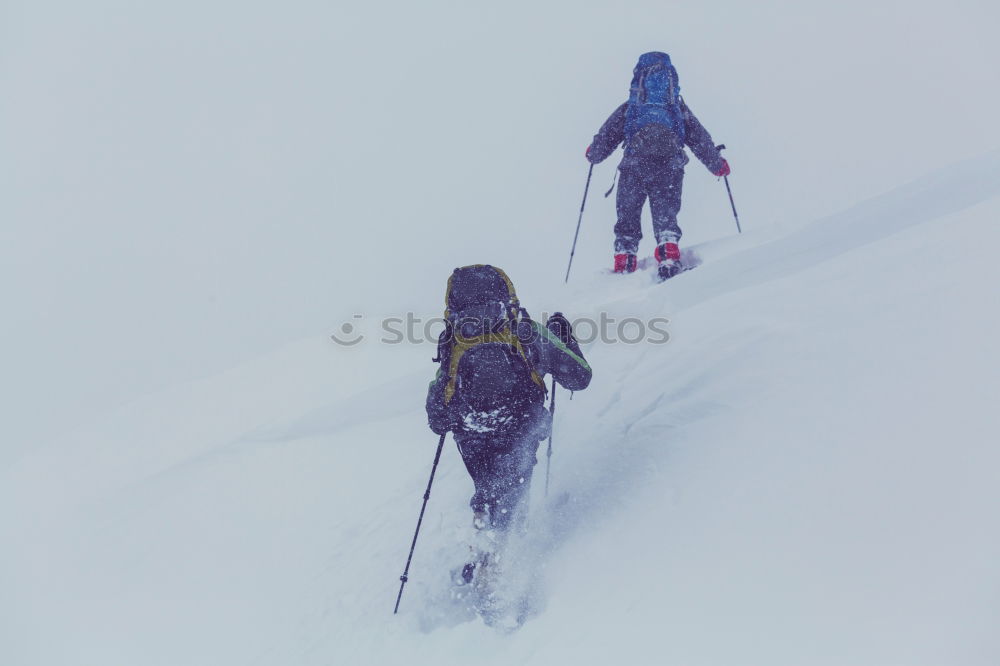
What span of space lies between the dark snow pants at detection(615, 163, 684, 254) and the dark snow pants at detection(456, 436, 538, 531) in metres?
3.83

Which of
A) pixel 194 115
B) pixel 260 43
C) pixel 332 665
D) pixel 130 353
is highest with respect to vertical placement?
pixel 260 43

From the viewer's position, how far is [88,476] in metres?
8.48

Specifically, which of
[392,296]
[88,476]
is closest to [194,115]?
[392,296]

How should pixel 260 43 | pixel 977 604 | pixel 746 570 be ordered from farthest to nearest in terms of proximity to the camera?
pixel 260 43 < pixel 746 570 < pixel 977 604

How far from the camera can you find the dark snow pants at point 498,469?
4.17 metres

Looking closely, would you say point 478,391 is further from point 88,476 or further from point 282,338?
point 282,338

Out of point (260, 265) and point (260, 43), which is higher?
point (260, 43)

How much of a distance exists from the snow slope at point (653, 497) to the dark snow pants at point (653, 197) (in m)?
0.63

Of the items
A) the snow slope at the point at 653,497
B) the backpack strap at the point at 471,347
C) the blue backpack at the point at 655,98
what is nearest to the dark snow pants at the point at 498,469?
the backpack strap at the point at 471,347

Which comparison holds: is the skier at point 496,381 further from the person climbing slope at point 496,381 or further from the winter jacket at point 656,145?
the winter jacket at point 656,145

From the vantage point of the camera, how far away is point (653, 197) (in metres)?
6.98

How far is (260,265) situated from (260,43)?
112 m

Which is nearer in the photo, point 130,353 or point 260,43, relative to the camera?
point 130,353

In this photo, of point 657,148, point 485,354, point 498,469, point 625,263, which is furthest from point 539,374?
Answer: point 625,263
